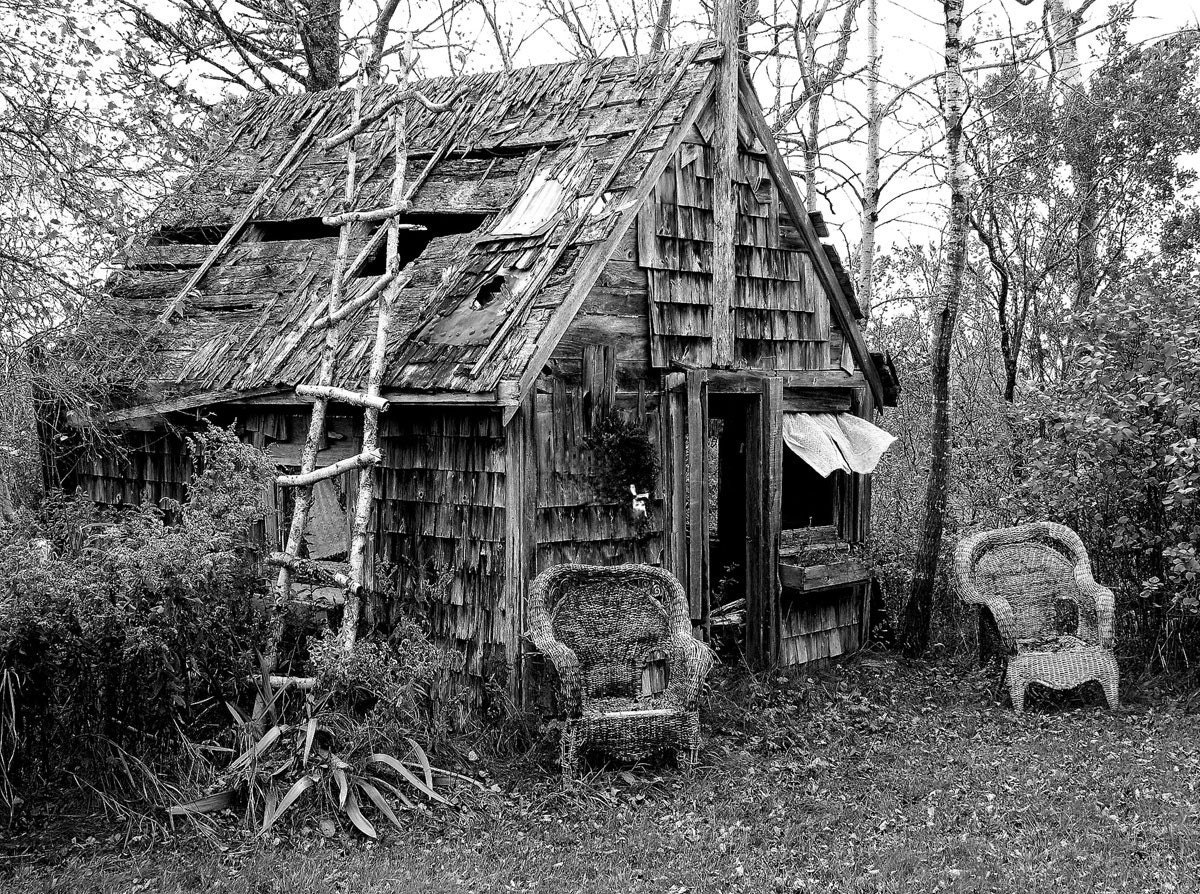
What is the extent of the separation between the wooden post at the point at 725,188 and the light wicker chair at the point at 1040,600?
8.39 feet

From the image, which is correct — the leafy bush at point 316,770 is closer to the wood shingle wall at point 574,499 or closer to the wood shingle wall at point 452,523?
the wood shingle wall at point 452,523

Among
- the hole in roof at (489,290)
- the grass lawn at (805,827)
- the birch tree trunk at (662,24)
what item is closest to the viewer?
the grass lawn at (805,827)

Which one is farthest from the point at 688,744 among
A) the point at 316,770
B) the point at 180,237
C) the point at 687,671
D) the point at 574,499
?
the point at 180,237

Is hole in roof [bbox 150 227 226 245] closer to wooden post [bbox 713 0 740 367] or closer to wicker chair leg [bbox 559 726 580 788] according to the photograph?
wooden post [bbox 713 0 740 367]

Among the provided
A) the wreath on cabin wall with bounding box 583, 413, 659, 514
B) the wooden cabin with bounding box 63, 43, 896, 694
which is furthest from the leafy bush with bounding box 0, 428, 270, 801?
the wreath on cabin wall with bounding box 583, 413, 659, 514

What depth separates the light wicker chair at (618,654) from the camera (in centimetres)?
696

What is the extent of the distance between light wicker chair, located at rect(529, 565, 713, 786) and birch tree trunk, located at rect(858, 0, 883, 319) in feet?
22.6

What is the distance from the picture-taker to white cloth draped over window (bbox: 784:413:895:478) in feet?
31.1

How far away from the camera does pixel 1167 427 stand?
27.7ft

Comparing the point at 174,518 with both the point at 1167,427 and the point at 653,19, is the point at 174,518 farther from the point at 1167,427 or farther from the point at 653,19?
the point at 653,19

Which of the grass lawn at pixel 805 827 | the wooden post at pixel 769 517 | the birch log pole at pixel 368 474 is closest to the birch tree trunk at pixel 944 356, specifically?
the wooden post at pixel 769 517

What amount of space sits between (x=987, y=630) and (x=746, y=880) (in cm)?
465

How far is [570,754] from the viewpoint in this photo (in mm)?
6887

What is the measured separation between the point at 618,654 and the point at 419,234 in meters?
3.79
